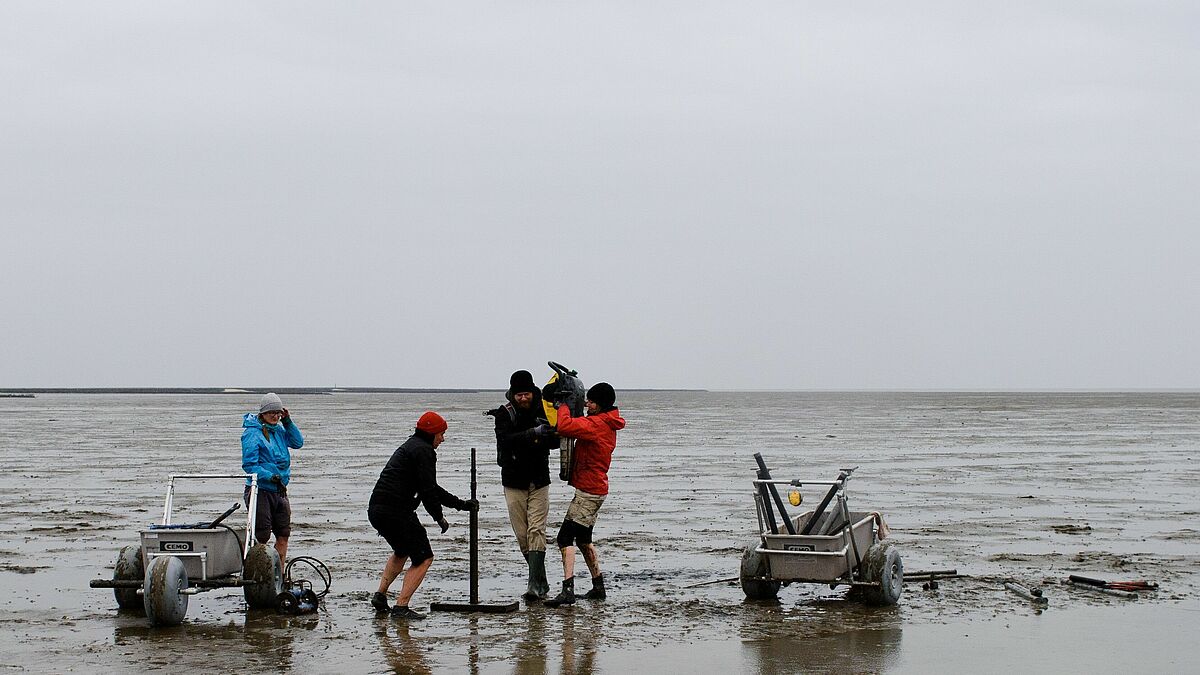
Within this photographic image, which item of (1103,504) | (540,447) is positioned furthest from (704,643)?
(1103,504)

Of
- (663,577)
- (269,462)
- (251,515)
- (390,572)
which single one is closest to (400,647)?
(390,572)

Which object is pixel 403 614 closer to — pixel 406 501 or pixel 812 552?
pixel 406 501

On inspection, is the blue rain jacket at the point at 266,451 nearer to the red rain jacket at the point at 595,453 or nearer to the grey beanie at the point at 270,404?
the grey beanie at the point at 270,404

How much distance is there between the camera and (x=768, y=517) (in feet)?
37.3

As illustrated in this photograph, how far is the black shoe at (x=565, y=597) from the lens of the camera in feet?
36.4

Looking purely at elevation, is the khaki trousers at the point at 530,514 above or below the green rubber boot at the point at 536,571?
above

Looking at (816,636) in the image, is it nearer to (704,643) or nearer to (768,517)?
(704,643)

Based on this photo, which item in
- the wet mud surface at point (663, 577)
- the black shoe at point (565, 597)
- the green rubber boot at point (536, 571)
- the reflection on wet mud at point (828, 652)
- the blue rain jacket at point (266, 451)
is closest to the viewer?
the reflection on wet mud at point (828, 652)

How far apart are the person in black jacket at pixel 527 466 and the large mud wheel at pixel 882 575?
2707 millimetres

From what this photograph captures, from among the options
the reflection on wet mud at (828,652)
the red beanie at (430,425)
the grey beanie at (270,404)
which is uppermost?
the grey beanie at (270,404)

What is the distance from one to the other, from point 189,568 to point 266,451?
4.45ft

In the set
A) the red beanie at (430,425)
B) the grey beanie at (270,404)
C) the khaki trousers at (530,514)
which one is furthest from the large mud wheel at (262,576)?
the khaki trousers at (530,514)

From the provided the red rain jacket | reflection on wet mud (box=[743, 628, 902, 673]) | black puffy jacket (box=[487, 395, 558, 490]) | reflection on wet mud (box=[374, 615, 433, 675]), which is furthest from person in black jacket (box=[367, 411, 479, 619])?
reflection on wet mud (box=[743, 628, 902, 673])

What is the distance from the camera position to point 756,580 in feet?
37.0
